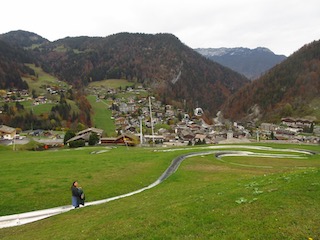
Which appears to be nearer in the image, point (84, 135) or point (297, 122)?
point (84, 135)

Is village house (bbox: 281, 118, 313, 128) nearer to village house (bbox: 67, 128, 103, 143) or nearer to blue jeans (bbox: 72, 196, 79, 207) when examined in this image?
village house (bbox: 67, 128, 103, 143)

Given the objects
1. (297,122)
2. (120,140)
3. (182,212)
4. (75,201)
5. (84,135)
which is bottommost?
(297,122)

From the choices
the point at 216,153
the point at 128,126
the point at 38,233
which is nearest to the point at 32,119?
the point at 128,126

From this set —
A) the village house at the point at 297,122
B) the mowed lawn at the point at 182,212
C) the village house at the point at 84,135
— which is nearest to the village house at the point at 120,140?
the village house at the point at 84,135

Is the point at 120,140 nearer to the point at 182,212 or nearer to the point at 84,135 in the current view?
the point at 84,135

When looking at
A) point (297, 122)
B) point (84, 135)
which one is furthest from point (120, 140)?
point (297, 122)

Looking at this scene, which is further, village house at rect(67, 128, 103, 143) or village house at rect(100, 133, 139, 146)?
village house at rect(67, 128, 103, 143)

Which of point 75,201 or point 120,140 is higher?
point 75,201

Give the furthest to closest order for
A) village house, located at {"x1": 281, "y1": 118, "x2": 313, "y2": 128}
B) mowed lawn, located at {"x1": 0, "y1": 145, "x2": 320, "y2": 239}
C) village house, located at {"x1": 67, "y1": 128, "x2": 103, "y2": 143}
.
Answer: village house, located at {"x1": 281, "y1": 118, "x2": 313, "y2": 128}, village house, located at {"x1": 67, "y1": 128, "x2": 103, "y2": 143}, mowed lawn, located at {"x1": 0, "y1": 145, "x2": 320, "y2": 239}

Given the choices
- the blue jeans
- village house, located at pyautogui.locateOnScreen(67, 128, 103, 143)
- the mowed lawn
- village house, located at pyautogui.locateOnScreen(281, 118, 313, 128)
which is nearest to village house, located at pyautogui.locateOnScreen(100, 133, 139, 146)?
village house, located at pyautogui.locateOnScreen(67, 128, 103, 143)

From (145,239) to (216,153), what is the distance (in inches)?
1565

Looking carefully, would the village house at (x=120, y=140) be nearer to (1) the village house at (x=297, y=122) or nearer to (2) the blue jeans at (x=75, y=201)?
(2) the blue jeans at (x=75, y=201)

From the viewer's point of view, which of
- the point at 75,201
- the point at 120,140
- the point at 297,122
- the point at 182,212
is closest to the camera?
the point at 182,212

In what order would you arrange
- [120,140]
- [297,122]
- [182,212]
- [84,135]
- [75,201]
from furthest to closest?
[297,122] < [84,135] < [120,140] < [75,201] < [182,212]
